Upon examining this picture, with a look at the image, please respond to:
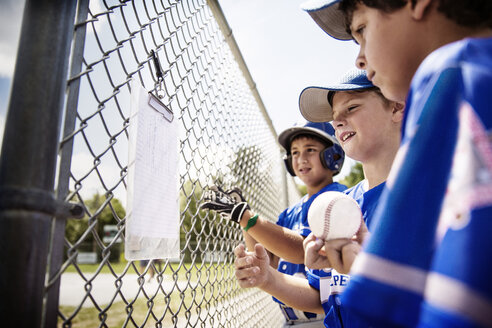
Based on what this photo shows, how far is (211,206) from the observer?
197 cm

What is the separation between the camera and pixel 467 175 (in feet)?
1.65

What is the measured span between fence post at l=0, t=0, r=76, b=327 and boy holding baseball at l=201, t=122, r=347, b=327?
1.47 m

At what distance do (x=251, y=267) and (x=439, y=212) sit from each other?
1364mm

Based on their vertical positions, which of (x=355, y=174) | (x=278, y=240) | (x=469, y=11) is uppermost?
(x=355, y=174)

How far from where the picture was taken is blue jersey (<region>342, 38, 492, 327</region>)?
46 centimetres

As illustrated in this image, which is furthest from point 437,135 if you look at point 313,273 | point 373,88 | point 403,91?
point 313,273

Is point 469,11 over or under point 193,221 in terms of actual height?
over

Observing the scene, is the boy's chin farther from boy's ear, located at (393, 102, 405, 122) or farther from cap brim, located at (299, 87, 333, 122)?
cap brim, located at (299, 87, 333, 122)

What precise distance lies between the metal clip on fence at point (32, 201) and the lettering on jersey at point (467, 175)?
2.80 ft

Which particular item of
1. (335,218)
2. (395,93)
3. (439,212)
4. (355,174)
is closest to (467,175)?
(439,212)

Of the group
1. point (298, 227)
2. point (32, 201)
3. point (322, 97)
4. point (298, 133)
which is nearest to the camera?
point (32, 201)

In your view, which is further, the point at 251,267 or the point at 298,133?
the point at 298,133

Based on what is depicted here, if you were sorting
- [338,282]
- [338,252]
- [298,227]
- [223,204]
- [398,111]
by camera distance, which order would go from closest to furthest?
[338,252] → [338,282] → [398,111] → [223,204] → [298,227]

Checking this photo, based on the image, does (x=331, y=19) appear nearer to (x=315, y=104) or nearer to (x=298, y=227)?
(x=315, y=104)
